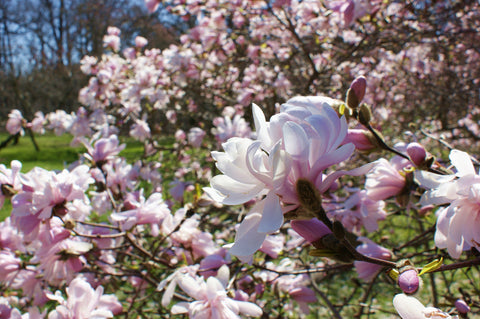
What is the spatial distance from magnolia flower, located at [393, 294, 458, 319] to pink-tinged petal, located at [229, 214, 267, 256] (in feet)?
0.67

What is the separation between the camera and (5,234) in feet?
4.31

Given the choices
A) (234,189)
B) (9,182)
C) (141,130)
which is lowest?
(141,130)

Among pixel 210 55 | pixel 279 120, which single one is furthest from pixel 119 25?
pixel 279 120

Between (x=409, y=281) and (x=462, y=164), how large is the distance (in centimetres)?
20

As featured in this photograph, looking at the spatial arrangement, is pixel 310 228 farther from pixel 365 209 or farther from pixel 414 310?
pixel 365 209

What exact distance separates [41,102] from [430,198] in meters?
13.9

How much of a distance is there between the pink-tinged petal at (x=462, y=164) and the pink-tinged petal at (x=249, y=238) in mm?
319

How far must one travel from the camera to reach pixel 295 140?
0.43 meters

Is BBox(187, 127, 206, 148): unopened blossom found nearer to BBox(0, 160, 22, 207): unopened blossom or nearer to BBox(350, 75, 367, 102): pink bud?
BBox(0, 160, 22, 207): unopened blossom

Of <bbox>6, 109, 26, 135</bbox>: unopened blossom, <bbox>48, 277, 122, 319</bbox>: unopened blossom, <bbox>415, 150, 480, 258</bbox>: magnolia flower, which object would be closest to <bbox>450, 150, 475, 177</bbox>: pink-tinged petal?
<bbox>415, 150, 480, 258</bbox>: magnolia flower

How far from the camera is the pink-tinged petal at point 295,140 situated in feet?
1.41

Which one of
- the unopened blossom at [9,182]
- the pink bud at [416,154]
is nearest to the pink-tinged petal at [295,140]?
the pink bud at [416,154]

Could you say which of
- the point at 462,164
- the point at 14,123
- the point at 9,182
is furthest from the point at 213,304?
the point at 14,123

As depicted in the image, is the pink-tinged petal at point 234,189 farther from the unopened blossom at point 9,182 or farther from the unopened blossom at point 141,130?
the unopened blossom at point 141,130
